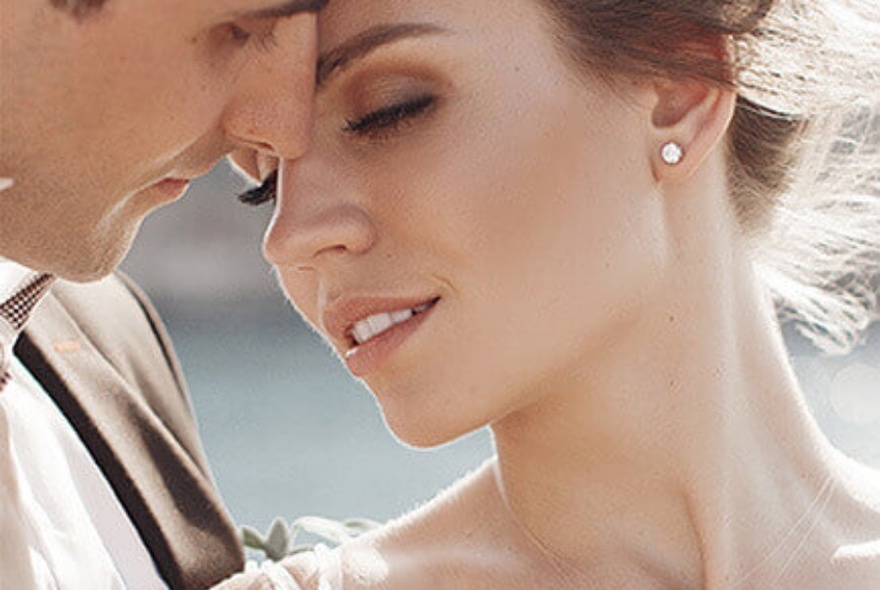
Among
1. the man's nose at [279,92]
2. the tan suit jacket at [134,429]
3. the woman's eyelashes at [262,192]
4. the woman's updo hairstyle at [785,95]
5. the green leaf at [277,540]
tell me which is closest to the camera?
the man's nose at [279,92]

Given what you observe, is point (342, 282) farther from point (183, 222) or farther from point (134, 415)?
point (183, 222)

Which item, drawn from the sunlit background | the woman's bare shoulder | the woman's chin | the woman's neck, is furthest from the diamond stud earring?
the sunlit background

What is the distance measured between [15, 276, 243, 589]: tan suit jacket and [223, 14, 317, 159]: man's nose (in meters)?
0.67

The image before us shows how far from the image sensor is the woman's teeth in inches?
71.1

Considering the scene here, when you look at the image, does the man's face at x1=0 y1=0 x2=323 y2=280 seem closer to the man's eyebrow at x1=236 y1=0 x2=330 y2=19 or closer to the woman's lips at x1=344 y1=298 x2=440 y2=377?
the man's eyebrow at x1=236 y1=0 x2=330 y2=19

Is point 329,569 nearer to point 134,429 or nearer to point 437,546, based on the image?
point 437,546

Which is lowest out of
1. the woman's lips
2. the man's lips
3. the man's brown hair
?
the woman's lips

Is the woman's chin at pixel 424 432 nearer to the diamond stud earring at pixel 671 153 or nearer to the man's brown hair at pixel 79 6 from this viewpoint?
the diamond stud earring at pixel 671 153

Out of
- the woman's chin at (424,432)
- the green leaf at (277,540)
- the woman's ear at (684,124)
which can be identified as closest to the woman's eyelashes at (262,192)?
the woman's chin at (424,432)

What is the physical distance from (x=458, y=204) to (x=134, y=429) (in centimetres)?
85

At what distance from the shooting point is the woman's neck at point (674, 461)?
1.93 meters

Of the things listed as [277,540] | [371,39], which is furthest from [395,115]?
[277,540]

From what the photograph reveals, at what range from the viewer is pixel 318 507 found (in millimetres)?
6422

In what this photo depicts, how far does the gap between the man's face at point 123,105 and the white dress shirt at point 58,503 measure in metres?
0.29
